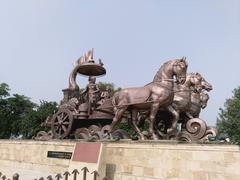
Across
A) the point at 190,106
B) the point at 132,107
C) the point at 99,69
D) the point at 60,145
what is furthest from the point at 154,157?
the point at 99,69

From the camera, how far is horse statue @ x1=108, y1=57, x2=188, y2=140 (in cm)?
1067

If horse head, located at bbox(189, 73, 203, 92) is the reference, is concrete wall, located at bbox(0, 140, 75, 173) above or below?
below

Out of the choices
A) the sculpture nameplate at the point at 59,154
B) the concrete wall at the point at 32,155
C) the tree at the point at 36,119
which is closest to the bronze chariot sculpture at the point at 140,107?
the concrete wall at the point at 32,155

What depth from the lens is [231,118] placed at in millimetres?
28516

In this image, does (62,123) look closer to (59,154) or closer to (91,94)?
(91,94)

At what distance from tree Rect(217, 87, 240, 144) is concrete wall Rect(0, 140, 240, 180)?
18970 mm

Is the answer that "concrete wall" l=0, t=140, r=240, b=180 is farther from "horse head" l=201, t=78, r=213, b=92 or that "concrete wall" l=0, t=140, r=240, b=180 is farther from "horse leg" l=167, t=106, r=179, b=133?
"horse head" l=201, t=78, r=213, b=92

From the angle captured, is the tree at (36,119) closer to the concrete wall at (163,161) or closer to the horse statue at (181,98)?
the concrete wall at (163,161)

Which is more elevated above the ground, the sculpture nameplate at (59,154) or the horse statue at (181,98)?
the horse statue at (181,98)

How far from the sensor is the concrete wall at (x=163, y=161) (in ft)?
25.5

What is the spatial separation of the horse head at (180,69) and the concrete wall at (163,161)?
7.85 feet

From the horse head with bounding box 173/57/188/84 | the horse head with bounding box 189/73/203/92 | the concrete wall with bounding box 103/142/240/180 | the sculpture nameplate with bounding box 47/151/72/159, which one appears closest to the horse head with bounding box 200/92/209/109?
the horse head with bounding box 189/73/203/92

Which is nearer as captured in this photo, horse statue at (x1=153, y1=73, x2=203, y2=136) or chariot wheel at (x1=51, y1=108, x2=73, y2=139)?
horse statue at (x1=153, y1=73, x2=203, y2=136)

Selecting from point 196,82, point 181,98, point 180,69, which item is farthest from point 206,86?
point 180,69
